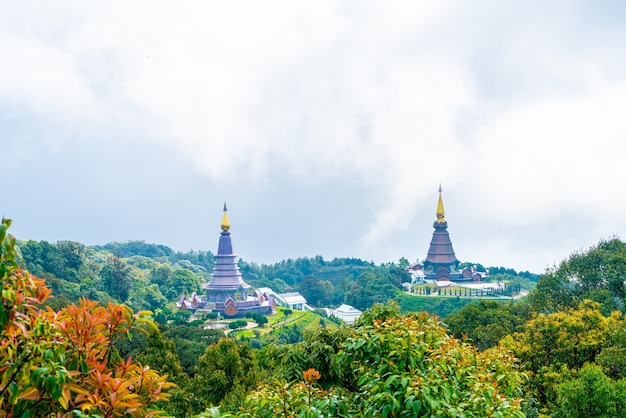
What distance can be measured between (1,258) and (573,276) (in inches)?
786

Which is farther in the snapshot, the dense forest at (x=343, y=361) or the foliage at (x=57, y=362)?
the dense forest at (x=343, y=361)

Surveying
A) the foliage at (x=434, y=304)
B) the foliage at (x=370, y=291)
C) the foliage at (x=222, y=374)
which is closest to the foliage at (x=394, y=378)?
the foliage at (x=222, y=374)

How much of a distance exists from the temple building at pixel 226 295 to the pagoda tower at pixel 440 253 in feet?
47.8

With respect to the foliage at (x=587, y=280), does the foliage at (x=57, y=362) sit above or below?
below

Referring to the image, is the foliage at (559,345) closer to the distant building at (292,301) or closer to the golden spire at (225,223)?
the golden spire at (225,223)

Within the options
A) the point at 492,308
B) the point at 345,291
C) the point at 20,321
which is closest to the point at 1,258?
the point at 20,321

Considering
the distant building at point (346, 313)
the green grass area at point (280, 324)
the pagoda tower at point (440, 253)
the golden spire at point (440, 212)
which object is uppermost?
the golden spire at point (440, 212)

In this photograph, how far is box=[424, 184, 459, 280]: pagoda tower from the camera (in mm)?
51250

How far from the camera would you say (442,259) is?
5128 cm

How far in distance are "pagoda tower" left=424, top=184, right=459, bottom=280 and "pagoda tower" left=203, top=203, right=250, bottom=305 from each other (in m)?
16.3

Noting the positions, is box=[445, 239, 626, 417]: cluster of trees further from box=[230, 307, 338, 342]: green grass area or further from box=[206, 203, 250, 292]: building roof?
box=[206, 203, 250, 292]: building roof

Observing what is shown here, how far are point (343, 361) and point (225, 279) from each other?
41.0 m

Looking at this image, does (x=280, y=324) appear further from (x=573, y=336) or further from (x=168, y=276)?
(x=573, y=336)

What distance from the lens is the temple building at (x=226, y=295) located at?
1711 inches
